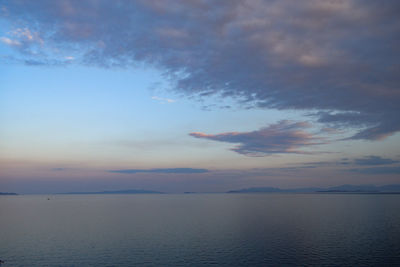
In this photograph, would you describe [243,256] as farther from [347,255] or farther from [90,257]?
[90,257]

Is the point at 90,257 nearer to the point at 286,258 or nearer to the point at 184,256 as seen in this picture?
the point at 184,256

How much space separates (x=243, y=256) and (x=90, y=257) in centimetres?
2843

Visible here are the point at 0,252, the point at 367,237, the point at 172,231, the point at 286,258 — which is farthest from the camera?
the point at 172,231

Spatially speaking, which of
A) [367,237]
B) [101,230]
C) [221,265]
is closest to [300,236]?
[367,237]

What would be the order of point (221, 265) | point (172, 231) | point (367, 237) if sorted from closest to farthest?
point (221, 265)
point (367, 237)
point (172, 231)

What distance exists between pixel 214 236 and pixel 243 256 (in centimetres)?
2072

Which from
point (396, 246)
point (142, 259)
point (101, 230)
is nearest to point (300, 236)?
point (396, 246)

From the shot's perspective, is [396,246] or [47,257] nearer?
[47,257]

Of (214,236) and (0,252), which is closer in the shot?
(0,252)

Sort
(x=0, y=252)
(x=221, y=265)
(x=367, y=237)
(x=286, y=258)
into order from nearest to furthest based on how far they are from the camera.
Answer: (x=221, y=265) → (x=286, y=258) → (x=0, y=252) → (x=367, y=237)

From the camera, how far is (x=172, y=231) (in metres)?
83.4

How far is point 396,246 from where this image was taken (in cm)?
6150

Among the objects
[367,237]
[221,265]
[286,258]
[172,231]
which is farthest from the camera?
[172,231]

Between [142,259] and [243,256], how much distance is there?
18.5 metres
